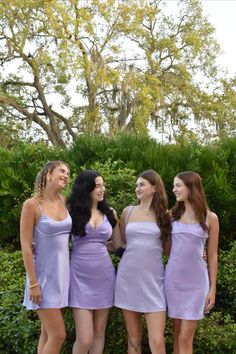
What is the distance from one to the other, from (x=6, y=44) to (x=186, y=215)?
25104 millimetres

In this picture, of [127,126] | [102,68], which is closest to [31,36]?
[102,68]

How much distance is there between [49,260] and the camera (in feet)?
13.9

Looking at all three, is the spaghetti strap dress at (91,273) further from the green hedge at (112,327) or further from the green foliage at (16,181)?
the green foliage at (16,181)

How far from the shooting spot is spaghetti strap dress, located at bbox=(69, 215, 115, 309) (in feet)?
14.5

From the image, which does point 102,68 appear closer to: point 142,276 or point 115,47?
point 115,47

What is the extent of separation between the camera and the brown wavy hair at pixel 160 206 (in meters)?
4.48

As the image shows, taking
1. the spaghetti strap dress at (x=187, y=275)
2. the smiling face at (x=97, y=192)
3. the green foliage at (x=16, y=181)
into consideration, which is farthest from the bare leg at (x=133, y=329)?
the green foliage at (x=16, y=181)

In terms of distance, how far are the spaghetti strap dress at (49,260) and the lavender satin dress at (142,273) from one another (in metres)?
0.50

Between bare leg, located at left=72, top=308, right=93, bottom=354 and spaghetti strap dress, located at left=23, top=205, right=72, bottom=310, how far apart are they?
8.6 inches

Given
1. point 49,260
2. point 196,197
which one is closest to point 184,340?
point 196,197

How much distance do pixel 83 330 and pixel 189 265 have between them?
0.98 meters

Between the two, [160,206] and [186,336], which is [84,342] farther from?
[160,206]

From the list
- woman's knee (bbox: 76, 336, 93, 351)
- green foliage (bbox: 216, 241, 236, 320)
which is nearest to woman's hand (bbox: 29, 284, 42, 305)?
woman's knee (bbox: 76, 336, 93, 351)

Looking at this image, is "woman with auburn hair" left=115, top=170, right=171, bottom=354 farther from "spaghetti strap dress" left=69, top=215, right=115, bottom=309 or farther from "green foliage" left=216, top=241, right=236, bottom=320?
"green foliage" left=216, top=241, right=236, bottom=320
